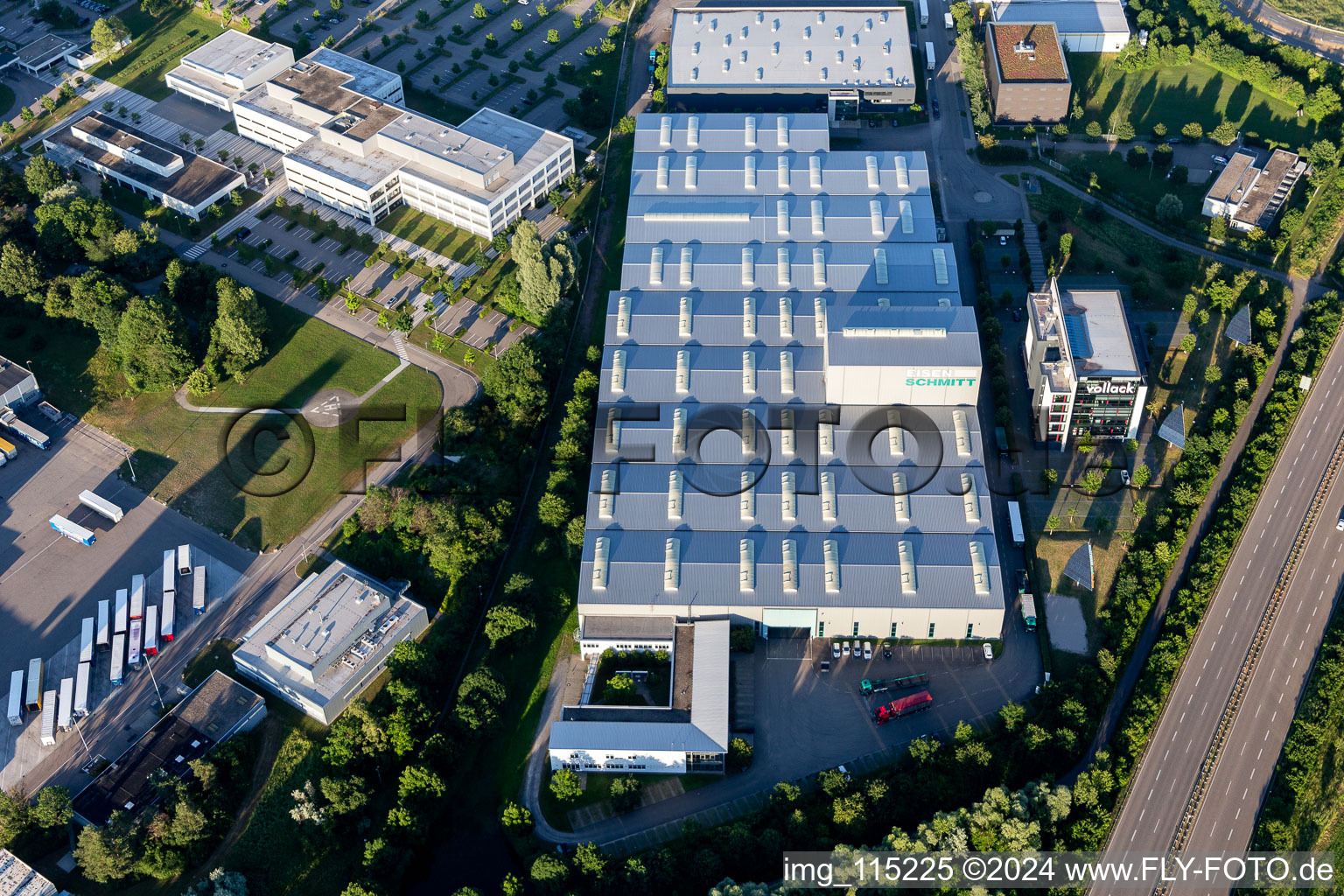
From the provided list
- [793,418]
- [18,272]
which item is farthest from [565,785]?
[18,272]

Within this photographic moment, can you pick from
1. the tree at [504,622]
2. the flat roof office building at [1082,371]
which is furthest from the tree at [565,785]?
the flat roof office building at [1082,371]

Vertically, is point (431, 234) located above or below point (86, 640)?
above

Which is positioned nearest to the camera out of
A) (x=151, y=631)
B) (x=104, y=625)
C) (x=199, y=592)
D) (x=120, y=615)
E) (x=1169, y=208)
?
(x=151, y=631)

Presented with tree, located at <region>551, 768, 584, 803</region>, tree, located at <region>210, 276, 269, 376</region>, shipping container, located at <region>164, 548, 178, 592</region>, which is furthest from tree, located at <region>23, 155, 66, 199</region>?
tree, located at <region>551, 768, 584, 803</region>

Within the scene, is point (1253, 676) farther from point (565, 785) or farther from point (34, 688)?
point (34, 688)

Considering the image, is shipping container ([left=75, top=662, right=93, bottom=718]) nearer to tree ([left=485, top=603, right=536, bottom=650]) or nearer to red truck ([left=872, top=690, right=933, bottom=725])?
tree ([left=485, top=603, right=536, bottom=650])

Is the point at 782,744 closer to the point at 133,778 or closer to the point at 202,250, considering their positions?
the point at 133,778
